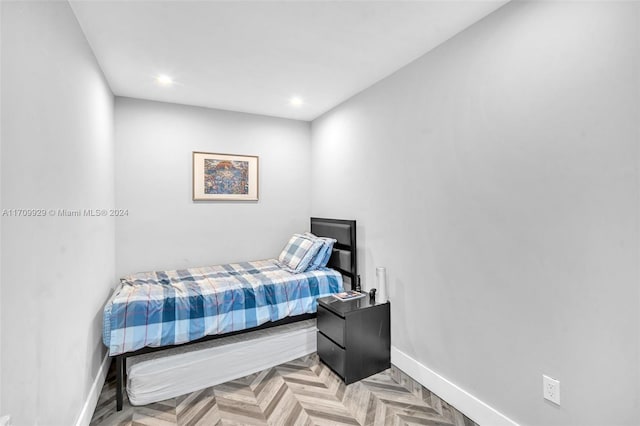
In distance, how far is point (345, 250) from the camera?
10.8ft

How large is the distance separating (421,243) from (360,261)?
34.6 inches

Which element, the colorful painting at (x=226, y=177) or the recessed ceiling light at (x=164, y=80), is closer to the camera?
the recessed ceiling light at (x=164, y=80)

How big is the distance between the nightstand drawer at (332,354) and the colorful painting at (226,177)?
2009mm

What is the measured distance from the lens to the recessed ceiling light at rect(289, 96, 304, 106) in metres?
3.30

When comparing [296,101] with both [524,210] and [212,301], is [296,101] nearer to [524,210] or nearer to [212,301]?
[212,301]

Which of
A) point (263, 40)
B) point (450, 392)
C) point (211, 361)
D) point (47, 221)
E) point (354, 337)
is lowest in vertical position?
point (450, 392)

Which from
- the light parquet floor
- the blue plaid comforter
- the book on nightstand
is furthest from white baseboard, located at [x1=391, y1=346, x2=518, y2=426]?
the blue plaid comforter

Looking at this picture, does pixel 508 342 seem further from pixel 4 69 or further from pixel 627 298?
pixel 4 69

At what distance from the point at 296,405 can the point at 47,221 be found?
1898 mm

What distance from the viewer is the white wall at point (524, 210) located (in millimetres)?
1400

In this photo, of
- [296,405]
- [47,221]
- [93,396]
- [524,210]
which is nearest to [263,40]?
[47,221]

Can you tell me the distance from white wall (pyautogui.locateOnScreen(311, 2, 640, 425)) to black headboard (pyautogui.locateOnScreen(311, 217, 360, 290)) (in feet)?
1.76

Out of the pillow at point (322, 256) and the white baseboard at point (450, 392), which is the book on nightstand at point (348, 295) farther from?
the white baseboard at point (450, 392)

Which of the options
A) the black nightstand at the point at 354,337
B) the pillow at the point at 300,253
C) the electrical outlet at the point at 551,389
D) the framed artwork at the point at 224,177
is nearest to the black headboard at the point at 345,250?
the pillow at the point at 300,253
